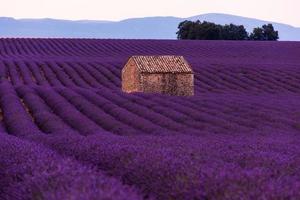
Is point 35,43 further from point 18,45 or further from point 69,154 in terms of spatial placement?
point 69,154

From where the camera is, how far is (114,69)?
4522 centimetres

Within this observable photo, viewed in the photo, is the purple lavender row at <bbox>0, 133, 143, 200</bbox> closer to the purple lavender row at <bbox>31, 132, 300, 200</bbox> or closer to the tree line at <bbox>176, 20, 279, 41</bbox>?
the purple lavender row at <bbox>31, 132, 300, 200</bbox>

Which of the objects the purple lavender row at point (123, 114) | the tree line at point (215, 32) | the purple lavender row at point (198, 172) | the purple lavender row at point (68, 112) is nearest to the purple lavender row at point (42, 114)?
the purple lavender row at point (68, 112)

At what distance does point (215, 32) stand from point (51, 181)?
2945 inches

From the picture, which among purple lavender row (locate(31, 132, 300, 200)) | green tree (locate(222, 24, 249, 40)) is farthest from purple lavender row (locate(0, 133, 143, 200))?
green tree (locate(222, 24, 249, 40))

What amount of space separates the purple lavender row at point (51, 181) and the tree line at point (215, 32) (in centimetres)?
7142

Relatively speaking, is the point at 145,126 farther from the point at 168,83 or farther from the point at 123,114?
the point at 168,83

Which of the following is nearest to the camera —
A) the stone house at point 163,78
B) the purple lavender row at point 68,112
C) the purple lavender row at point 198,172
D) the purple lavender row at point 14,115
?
the purple lavender row at point 198,172

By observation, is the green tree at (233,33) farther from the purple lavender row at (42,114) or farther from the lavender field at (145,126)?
the purple lavender row at (42,114)

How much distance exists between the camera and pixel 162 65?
3547 centimetres

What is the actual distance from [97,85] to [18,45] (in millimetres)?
25404

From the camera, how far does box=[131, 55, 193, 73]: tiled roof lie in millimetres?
34750

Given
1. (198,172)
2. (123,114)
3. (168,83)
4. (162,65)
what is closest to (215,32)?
(162,65)

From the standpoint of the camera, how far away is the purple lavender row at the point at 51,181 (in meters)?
4.50
